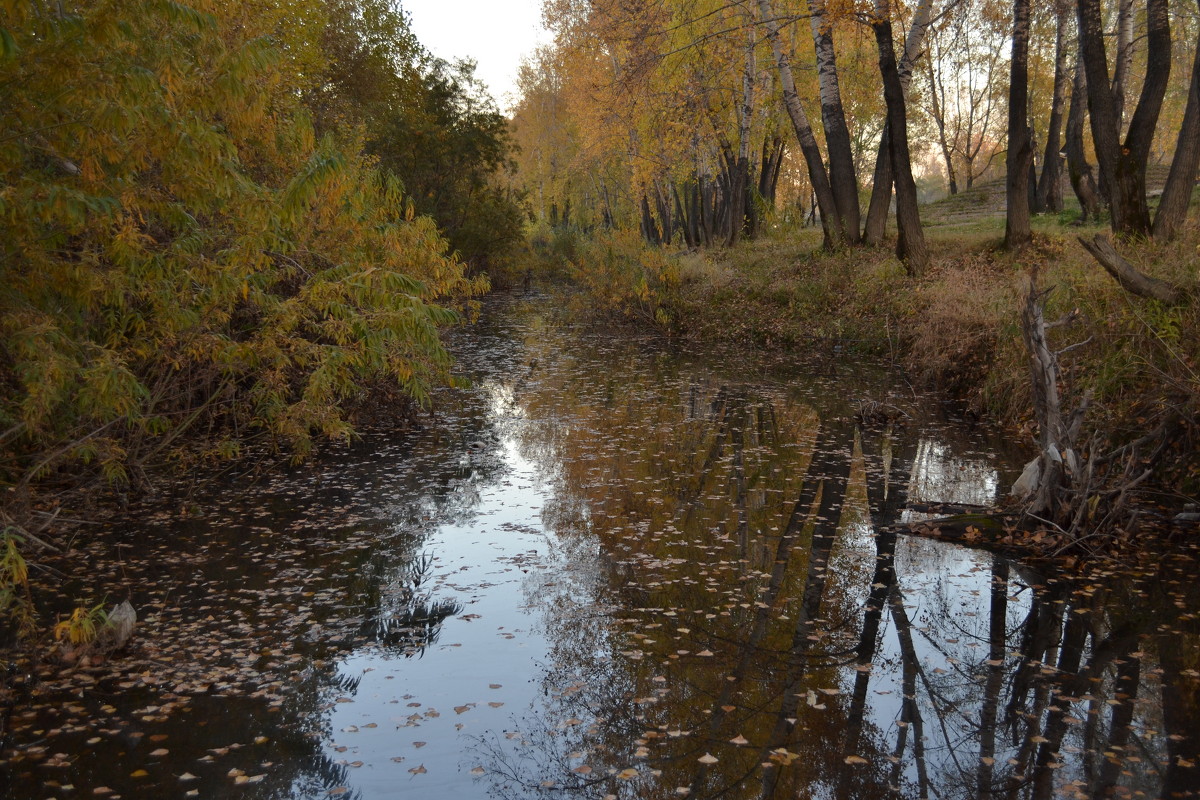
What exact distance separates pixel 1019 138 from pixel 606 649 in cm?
1561

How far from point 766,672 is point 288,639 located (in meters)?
3.22

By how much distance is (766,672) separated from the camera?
5.60 m

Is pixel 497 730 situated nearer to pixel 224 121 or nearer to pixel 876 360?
pixel 224 121

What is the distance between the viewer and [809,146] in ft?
69.9

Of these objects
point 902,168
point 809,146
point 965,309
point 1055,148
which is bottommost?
point 965,309

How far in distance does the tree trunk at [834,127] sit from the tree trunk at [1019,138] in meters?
3.58

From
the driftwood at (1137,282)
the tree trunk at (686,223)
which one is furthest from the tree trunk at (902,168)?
the tree trunk at (686,223)

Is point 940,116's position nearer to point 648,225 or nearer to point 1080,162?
point 648,225

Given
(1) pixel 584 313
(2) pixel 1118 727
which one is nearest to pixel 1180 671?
(2) pixel 1118 727

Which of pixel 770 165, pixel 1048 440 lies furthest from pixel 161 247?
pixel 770 165

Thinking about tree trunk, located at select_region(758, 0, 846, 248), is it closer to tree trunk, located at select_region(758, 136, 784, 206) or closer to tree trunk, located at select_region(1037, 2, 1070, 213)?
tree trunk, located at select_region(1037, 2, 1070, 213)

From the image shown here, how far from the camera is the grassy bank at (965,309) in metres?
9.06

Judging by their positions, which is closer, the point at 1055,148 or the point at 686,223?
the point at 1055,148

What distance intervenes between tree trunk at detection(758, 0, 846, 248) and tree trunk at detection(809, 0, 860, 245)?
0.20 metres
